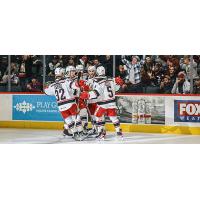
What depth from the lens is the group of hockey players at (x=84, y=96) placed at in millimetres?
9453

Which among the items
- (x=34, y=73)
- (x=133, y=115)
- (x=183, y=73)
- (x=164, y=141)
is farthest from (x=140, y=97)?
(x=34, y=73)

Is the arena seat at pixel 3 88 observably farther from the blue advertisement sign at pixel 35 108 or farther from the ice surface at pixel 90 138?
the ice surface at pixel 90 138

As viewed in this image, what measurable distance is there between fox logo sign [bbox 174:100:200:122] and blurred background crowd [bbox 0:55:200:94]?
38cm

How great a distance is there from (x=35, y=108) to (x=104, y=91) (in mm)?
2750

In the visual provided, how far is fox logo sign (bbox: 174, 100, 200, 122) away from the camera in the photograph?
34.7 feet

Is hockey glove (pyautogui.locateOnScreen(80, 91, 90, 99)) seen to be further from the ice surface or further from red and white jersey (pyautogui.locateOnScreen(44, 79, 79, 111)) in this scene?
the ice surface

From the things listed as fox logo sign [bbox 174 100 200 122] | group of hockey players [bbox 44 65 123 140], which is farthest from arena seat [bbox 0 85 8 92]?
fox logo sign [bbox 174 100 200 122]

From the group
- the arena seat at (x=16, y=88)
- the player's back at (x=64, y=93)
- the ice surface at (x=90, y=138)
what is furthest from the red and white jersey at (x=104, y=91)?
the arena seat at (x=16, y=88)

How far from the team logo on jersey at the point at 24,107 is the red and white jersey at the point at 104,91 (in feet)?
8.84

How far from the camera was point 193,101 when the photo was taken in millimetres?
10641

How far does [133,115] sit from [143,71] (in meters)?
1.15

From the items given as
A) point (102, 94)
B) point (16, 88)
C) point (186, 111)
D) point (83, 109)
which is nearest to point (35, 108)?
point (16, 88)

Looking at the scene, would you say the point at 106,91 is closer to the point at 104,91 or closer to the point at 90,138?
the point at 104,91
